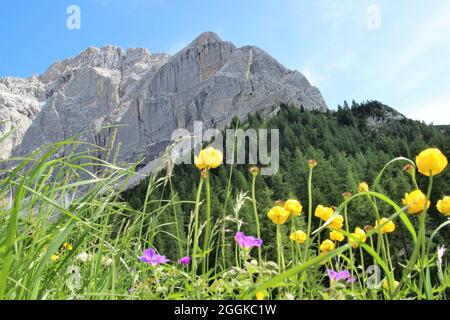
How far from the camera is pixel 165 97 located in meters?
118

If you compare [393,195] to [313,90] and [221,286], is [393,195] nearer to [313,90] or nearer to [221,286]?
[221,286]

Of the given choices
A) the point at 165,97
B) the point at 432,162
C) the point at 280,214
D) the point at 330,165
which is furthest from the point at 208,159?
the point at 165,97

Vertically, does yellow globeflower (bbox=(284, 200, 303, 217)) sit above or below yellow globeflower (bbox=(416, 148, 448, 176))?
below

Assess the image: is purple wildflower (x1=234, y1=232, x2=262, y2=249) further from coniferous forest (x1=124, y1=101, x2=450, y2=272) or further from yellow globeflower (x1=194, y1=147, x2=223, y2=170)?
coniferous forest (x1=124, y1=101, x2=450, y2=272)

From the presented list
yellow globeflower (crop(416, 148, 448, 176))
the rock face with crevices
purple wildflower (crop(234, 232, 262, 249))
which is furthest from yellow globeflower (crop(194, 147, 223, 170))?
the rock face with crevices

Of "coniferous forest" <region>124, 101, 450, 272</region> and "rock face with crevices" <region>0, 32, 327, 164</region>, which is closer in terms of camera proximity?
"coniferous forest" <region>124, 101, 450, 272</region>

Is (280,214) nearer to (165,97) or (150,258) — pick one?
(150,258)

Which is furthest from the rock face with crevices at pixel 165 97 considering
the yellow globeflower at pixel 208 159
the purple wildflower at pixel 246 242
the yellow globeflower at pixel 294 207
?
the yellow globeflower at pixel 208 159

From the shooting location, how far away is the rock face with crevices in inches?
4151

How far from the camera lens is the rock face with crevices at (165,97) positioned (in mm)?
105438

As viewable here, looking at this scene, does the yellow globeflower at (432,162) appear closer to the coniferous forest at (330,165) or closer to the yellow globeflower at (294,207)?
the yellow globeflower at (294,207)

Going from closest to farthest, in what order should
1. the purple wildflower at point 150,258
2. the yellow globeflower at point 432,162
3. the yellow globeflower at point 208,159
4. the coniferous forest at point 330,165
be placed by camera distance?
1. the yellow globeflower at point 432,162
2. the yellow globeflower at point 208,159
3. the purple wildflower at point 150,258
4. the coniferous forest at point 330,165
